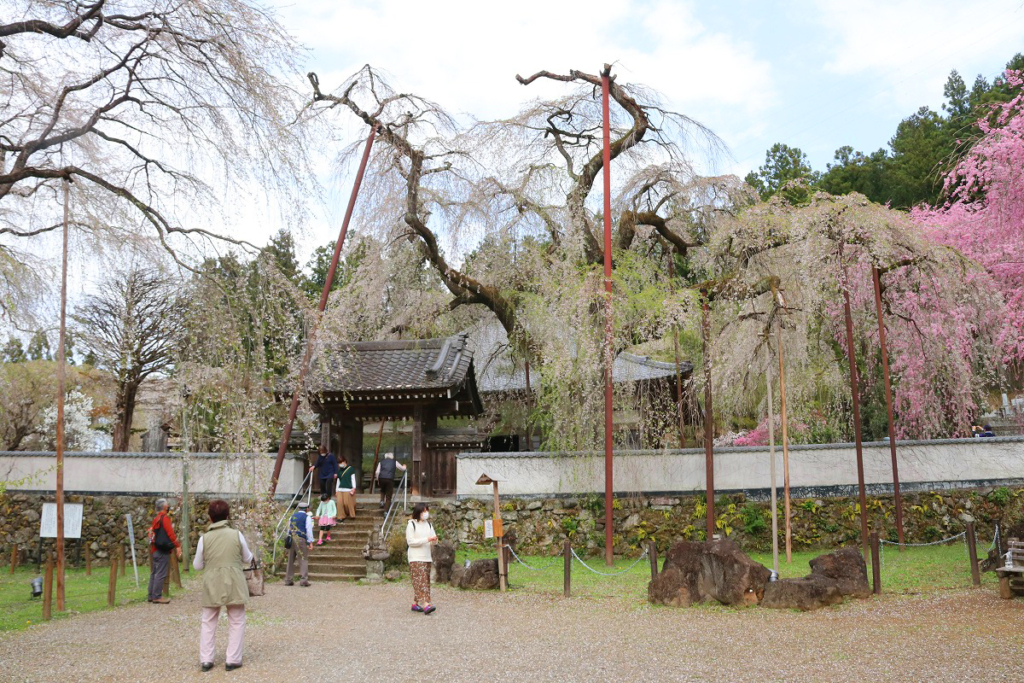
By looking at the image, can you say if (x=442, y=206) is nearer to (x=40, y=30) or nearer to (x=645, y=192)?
(x=645, y=192)

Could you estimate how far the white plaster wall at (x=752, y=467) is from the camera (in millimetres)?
14562

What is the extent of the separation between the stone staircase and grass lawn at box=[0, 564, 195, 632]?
84.0 inches

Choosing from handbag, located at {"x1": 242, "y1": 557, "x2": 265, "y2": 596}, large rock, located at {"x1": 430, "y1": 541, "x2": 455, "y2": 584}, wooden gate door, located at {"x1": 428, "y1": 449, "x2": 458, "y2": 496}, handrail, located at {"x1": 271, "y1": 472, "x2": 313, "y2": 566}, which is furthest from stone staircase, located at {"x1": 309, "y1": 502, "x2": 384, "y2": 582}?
handbag, located at {"x1": 242, "y1": 557, "x2": 265, "y2": 596}

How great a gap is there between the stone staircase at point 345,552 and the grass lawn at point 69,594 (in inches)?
84.0

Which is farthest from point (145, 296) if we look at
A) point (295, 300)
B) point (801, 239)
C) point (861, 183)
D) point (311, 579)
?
point (861, 183)

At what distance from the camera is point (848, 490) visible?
14672 millimetres

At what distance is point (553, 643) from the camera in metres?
7.91

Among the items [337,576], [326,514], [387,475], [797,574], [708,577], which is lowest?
[337,576]

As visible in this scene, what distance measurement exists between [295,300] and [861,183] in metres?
27.1

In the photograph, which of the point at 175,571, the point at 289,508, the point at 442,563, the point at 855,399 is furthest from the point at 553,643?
the point at 289,508

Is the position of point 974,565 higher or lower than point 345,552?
higher

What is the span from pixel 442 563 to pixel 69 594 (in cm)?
545

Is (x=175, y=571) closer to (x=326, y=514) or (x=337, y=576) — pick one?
(x=337, y=576)

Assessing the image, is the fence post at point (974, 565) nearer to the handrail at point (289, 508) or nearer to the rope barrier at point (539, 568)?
the rope barrier at point (539, 568)
